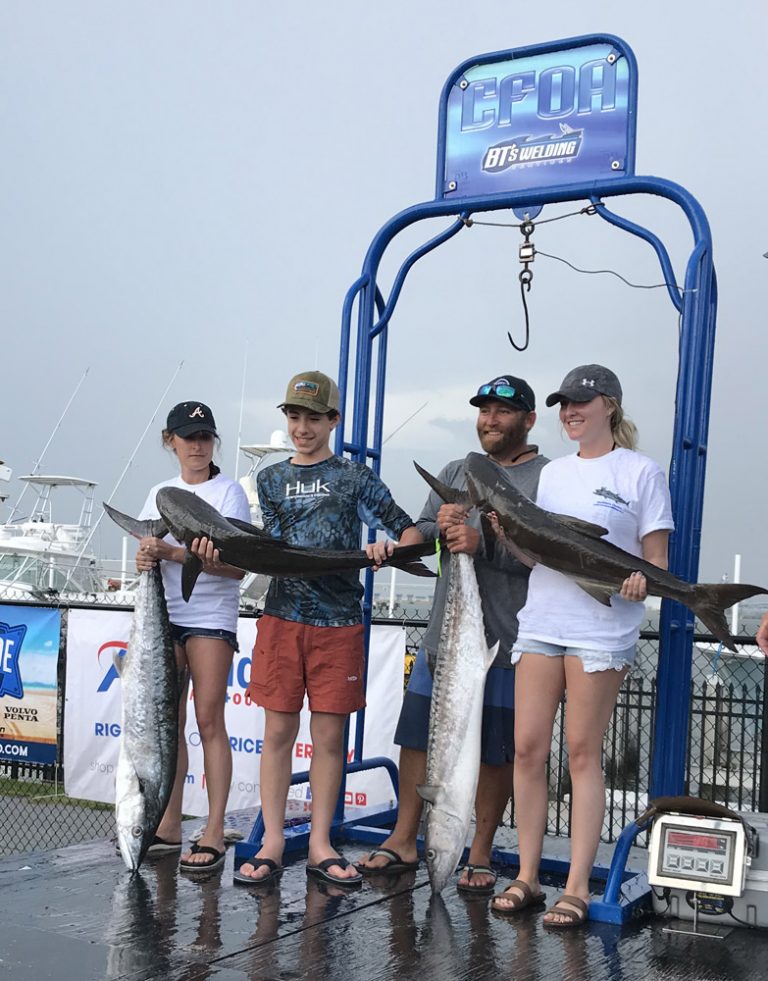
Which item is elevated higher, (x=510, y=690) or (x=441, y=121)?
(x=441, y=121)

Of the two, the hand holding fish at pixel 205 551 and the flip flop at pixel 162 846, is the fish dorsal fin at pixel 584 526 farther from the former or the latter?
the flip flop at pixel 162 846

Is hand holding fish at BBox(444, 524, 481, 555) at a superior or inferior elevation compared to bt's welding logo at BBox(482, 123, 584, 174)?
inferior

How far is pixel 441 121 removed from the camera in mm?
4512

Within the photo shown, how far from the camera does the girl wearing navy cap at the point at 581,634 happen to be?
3.36m

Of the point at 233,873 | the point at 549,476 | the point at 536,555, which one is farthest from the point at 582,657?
the point at 233,873

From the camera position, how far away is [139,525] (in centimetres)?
414


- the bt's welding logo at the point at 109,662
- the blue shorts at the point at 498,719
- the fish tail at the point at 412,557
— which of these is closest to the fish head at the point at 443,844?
the blue shorts at the point at 498,719

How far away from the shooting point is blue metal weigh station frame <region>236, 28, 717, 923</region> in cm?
373

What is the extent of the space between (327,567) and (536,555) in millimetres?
799

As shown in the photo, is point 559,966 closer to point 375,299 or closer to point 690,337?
point 690,337

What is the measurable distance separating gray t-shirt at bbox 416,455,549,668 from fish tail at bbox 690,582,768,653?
30.2 inches

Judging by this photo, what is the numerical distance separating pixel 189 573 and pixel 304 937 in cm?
136

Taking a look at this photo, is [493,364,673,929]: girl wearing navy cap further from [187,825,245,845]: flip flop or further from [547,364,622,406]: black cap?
[187,825,245,845]: flip flop

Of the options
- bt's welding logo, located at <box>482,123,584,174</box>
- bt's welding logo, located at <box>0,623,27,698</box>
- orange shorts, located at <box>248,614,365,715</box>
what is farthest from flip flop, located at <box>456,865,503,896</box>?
bt's welding logo, located at <box>0,623,27,698</box>
